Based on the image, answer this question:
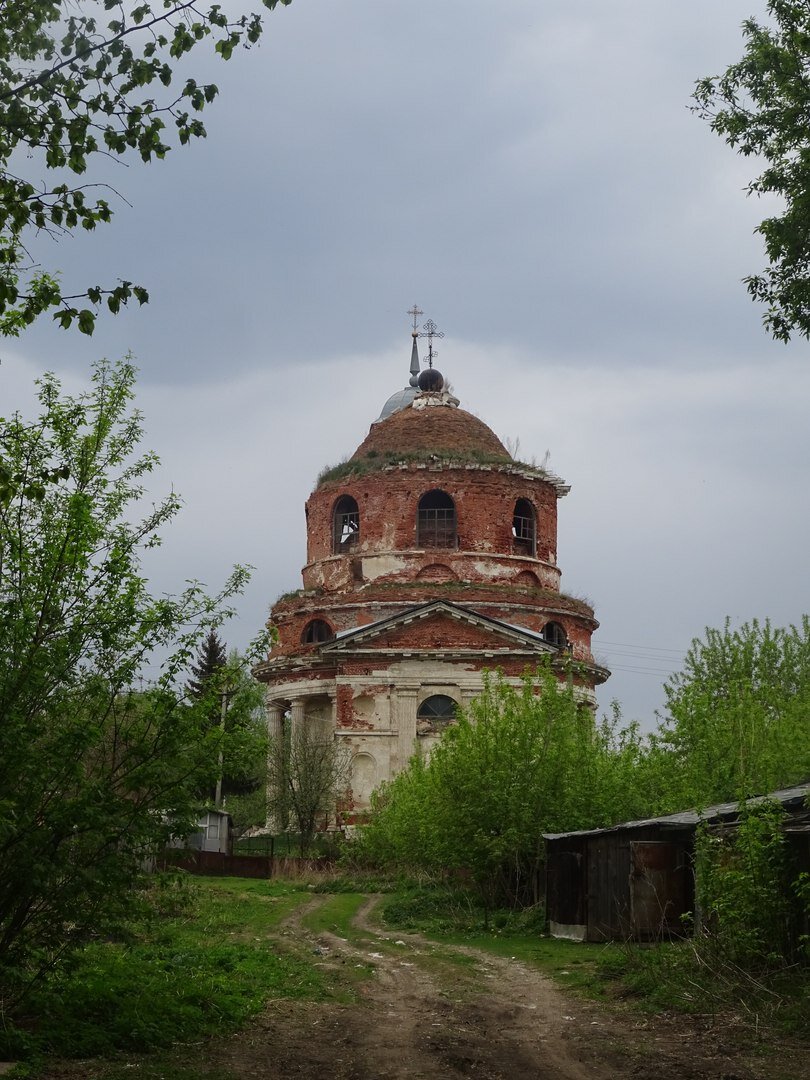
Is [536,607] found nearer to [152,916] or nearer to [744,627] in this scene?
[744,627]

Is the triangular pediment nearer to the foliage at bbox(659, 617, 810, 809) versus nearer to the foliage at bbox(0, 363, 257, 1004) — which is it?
the foliage at bbox(659, 617, 810, 809)

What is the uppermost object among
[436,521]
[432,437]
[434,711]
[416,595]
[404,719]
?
[432,437]

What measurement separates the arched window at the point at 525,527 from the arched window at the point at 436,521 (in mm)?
2396

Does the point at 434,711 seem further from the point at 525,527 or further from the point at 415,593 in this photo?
the point at 525,527

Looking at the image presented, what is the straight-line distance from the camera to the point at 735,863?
1458 cm

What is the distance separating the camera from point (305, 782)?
127 ft

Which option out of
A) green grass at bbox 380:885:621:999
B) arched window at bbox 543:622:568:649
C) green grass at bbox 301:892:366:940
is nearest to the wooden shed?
green grass at bbox 380:885:621:999

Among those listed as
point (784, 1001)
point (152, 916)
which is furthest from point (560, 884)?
point (152, 916)

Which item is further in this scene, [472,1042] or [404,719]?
[404,719]

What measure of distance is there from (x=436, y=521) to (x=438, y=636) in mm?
5460

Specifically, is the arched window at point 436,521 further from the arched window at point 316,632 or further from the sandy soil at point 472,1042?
the sandy soil at point 472,1042

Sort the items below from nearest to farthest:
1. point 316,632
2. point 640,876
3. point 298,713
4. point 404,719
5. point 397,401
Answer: point 640,876 → point 404,719 → point 298,713 → point 316,632 → point 397,401

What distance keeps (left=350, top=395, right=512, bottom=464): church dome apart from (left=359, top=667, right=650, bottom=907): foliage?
73.5ft

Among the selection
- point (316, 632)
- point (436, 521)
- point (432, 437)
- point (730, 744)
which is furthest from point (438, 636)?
point (730, 744)
